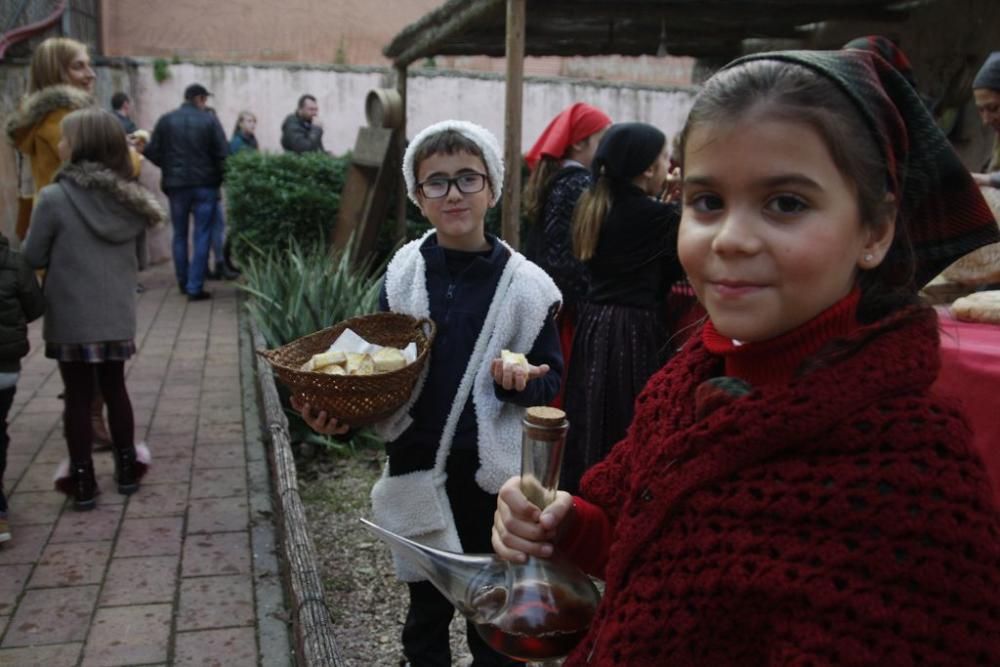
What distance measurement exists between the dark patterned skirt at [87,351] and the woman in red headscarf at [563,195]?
6.94 feet

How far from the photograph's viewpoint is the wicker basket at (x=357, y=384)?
2184mm

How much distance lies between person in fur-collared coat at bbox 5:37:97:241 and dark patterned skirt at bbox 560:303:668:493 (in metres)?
3.07

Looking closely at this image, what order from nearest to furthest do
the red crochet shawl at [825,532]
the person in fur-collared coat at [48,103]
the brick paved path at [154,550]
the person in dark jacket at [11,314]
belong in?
the red crochet shawl at [825,532] → the brick paved path at [154,550] → the person in dark jacket at [11,314] → the person in fur-collared coat at [48,103]

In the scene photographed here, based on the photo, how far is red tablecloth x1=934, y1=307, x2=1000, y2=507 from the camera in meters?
1.96

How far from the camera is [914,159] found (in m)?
1.07

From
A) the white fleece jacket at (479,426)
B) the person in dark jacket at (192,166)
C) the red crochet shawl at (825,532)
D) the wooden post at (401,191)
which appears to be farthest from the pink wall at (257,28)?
the red crochet shawl at (825,532)

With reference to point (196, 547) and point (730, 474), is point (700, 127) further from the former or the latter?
point (196, 547)

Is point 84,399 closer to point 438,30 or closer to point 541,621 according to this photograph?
point 541,621

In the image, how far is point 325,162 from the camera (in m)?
8.90

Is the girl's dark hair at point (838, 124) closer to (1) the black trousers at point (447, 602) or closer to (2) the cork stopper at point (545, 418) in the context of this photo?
(2) the cork stopper at point (545, 418)

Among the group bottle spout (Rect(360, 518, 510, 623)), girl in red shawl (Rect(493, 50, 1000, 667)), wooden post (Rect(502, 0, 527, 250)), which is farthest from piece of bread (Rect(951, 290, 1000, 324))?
wooden post (Rect(502, 0, 527, 250))

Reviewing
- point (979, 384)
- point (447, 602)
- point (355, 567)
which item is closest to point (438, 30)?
point (355, 567)

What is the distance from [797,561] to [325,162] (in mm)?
8455

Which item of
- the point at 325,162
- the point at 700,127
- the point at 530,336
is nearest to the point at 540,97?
the point at 325,162
